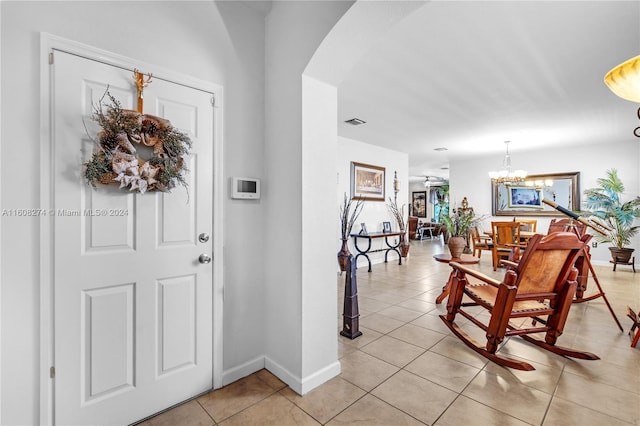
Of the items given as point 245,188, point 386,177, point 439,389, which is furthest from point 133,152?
point 386,177

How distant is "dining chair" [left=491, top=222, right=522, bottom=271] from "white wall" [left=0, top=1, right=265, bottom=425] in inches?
201

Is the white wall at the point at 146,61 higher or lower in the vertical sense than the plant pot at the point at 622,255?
higher

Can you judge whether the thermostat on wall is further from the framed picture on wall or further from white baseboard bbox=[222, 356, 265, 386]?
the framed picture on wall

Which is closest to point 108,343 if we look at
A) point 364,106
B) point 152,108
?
point 152,108

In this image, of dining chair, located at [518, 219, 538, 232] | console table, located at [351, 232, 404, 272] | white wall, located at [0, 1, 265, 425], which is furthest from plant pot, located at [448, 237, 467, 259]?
dining chair, located at [518, 219, 538, 232]

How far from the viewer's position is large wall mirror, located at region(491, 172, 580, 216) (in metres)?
6.68

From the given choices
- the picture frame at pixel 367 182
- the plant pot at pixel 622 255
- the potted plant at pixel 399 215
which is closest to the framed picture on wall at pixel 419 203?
the potted plant at pixel 399 215

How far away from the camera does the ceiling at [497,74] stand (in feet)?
7.29

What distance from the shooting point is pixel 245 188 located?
212 centimetres

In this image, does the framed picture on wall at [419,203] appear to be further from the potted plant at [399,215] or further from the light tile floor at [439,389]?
the light tile floor at [439,389]

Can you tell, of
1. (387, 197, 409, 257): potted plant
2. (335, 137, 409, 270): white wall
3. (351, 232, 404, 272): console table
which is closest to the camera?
(351, 232, 404, 272): console table

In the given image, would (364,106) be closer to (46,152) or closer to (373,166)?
(373,166)

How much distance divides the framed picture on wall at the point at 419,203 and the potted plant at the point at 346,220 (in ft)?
29.3

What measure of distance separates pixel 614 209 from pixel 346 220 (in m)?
5.25
